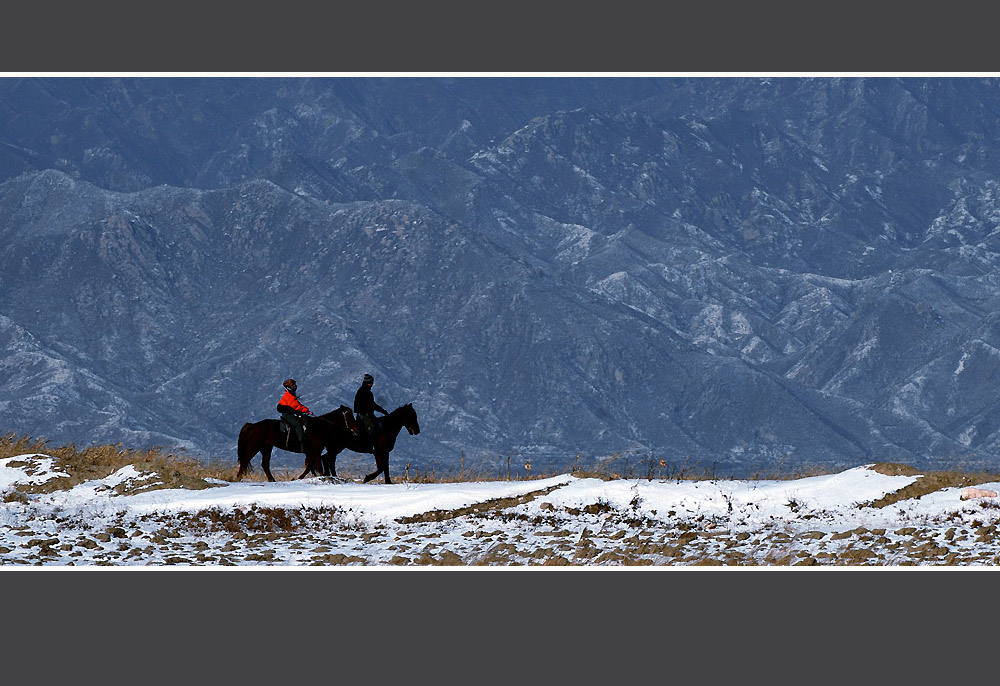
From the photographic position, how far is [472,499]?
30.2 meters

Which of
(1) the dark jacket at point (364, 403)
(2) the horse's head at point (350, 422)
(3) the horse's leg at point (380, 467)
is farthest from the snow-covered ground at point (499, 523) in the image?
(2) the horse's head at point (350, 422)

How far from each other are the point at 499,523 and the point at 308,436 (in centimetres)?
782

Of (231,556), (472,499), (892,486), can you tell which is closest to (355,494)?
(472,499)

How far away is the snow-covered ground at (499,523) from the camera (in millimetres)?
26344

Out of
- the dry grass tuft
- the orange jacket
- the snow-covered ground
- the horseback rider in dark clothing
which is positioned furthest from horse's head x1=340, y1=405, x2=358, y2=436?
the snow-covered ground

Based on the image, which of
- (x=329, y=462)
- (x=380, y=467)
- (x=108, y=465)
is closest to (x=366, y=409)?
(x=380, y=467)

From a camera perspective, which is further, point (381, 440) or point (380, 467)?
point (381, 440)

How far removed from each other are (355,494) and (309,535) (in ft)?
8.69

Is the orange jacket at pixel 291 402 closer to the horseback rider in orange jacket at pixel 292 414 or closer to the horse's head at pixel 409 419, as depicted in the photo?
the horseback rider in orange jacket at pixel 292 414

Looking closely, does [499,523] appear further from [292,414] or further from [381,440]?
[292,414]

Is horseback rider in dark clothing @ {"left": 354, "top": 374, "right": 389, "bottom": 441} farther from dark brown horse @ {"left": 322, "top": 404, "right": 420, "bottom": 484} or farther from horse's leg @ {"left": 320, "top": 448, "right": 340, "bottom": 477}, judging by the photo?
horse's leg @ {"left": 320, "top": 448, "right": 340, "bottom": 477}

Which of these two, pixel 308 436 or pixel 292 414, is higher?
pixel 292 414

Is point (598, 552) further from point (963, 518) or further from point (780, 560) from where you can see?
point (963, 518)

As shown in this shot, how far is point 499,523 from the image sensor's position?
28.9 m
